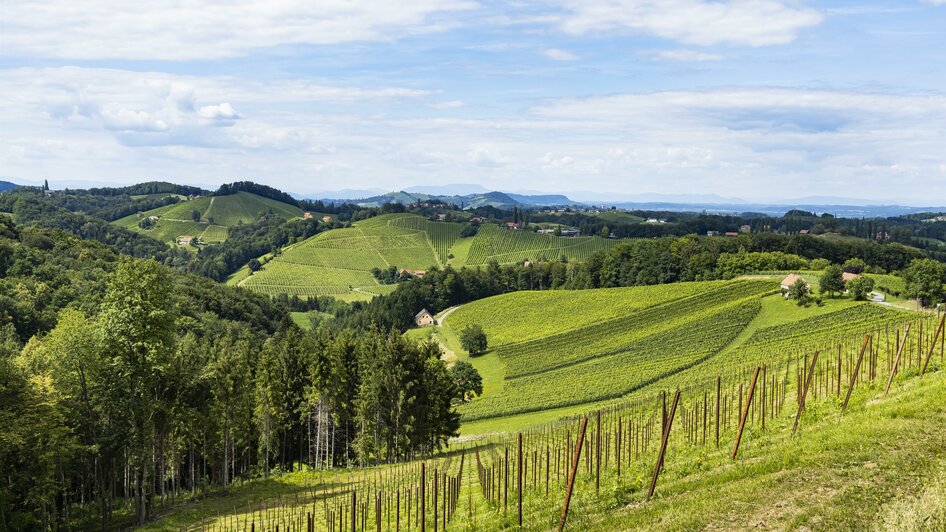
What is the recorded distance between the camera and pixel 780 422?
811 inches

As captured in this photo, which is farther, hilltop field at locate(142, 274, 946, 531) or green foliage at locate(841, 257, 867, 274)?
green foliage at locate(841, 257, 867, 274)

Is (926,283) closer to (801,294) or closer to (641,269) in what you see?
(801,294)

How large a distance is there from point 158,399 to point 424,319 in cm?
10028

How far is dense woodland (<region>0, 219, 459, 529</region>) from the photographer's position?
27.3 m

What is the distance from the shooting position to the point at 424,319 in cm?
13175

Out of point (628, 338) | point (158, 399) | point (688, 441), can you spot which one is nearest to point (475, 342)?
point (628, 338)

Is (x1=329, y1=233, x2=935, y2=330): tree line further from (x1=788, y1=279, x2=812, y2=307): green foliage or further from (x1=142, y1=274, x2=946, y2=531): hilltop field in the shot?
(x1=788, y1=279, x2=812, y2=307): green foliage

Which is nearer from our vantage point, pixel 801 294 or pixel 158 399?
pixel 158 399

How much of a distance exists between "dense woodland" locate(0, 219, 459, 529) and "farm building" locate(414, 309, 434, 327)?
167 ft

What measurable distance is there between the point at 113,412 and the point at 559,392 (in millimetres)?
47629

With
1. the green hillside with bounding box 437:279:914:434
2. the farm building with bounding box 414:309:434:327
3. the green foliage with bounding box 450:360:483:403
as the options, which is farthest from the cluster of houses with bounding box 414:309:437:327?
the green foliage with bounding box 450:360:483:403

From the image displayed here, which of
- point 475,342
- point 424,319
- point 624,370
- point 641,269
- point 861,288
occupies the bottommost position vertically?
point 424,319

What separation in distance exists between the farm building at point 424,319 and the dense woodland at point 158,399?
50.9 metres

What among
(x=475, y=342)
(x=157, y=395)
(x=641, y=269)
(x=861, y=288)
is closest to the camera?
(x=157, y=395)
